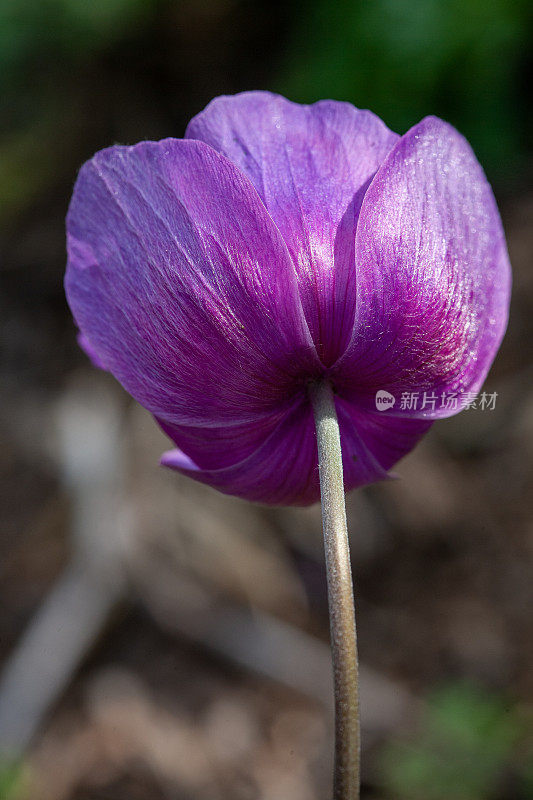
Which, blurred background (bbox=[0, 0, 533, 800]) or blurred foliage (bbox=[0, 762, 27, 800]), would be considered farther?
blurred background (bbox=[0, 0, 533, 800])

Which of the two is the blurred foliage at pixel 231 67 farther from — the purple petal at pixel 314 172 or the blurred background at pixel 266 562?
the purple petal at pixel 314 172

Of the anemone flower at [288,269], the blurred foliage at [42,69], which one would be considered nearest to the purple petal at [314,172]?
the anemone flower at [288,269]

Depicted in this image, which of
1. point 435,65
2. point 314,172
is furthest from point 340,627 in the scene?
point 435,65

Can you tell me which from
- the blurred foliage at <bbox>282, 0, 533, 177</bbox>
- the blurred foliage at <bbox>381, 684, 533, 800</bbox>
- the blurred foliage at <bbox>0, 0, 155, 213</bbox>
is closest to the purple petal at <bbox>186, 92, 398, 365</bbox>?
the blurred foliage at <bbox>381, 684, 533, 800</bbox>

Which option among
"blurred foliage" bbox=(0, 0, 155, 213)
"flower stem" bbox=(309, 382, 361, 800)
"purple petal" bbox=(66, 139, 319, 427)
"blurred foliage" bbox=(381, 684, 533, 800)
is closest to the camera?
"flower stem" bbox=(309, 382, 361, 800)

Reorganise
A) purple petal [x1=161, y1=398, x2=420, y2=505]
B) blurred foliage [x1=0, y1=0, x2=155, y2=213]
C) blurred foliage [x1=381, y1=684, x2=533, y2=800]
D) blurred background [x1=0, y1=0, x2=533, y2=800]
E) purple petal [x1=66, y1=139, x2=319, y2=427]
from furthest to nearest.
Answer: blurred foliage [x1=0, y1=0, x2=155, y2=213] → blurred background [x1=0, y1=0, x2=533, y2=800] → blurred foliage [x1=381, y1=684, x2=533, y2=800] → purple petal [x1=161, y1=398, x2=420, y2=505] → purple petal [x1=66, y1=139, x2=319, y2=427]

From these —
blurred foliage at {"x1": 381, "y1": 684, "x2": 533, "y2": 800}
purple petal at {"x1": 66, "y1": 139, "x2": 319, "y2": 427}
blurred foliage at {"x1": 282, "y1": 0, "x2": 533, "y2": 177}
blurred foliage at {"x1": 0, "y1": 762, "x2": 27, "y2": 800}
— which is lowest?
blurred foliage at {"x1": 0, "y1": 762, "x2": 27, "y2": 800}

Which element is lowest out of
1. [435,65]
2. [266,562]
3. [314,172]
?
[266,562]

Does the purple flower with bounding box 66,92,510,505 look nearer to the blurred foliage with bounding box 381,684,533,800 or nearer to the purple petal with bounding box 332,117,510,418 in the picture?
the purple petal with bounding box 332,117,510,418

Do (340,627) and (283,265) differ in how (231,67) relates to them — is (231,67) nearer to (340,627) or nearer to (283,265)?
(283,265)
